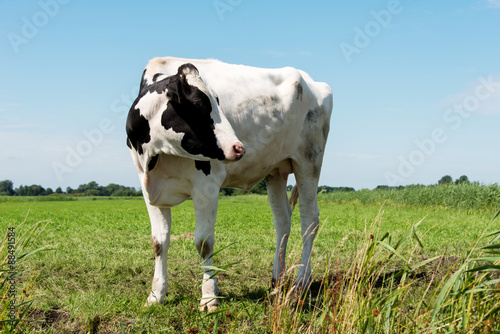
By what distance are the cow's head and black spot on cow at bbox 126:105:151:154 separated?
0.05 metres

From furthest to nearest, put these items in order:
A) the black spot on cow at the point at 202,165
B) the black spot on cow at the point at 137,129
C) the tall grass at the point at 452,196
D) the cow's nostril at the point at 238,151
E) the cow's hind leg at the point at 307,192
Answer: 1. the tall grass at the point at 452,196
2. the cow's hind leg at the point at 307,192
3. the black spot on cow at the point at 202,165
4. the black spot on cow at the point at 137,129
5. the cow's nostril at the point at 238,151

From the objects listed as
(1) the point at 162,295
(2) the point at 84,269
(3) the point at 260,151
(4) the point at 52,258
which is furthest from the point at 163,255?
(4) the point at 52,258

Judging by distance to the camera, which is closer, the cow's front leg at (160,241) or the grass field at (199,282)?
the grass field at (199,282)

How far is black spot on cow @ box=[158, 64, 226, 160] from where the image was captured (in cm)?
446

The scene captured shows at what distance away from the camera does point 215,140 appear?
444 centimetres

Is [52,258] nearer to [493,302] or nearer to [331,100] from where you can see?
[331,100]

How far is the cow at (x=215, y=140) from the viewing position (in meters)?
4.50

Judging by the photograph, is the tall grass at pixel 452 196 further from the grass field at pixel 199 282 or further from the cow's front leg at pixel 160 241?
the cow's front leg at pixel 160 241

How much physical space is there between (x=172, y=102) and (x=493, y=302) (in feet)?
11.0

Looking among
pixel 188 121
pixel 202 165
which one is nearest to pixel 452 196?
pixel 202 165

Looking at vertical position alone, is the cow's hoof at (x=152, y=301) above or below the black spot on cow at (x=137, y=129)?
below

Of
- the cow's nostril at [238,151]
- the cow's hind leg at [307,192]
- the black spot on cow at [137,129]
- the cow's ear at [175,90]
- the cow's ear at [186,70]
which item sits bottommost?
the cow's hind leg at [307,192]

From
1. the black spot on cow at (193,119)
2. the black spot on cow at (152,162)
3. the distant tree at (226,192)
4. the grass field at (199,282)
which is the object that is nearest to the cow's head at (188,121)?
the black spot on cow at (193,119)

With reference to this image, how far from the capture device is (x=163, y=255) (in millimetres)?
5395
